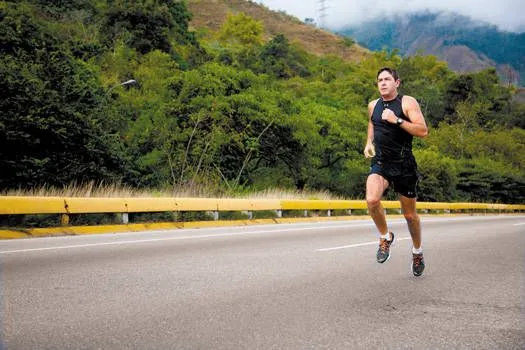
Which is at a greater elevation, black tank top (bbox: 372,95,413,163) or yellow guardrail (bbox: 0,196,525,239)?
black tank top (bbox: 372,95,413,163)

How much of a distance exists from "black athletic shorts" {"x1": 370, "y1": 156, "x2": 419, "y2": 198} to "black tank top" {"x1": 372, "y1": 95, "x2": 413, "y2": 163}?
55mm

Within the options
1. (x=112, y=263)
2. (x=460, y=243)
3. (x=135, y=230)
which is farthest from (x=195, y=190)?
(x=112, y=263)

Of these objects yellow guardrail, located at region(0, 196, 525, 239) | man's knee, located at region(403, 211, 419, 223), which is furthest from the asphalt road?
yellow guardrail, located at region(0, 196, 525, 239)

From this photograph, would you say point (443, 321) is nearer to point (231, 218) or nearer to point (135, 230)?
point (135, 230)

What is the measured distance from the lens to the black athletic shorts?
20.2 ft

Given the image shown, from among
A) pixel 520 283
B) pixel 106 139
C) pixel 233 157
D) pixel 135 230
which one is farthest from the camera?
pixel 233 157

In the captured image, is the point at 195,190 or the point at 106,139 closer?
the point at 195,190

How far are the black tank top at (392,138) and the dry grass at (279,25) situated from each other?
146285mm

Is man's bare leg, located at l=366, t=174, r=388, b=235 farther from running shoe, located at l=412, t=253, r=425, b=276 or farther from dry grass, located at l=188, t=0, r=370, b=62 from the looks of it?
dry grass, located at l=188, t=0, r=370, b=62

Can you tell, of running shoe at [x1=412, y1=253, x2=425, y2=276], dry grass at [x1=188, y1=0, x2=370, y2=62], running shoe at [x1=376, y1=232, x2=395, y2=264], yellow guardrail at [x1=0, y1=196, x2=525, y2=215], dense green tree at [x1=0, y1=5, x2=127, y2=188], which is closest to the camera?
running shoe at [x1=412, y1=253, x2=425, y2=276]

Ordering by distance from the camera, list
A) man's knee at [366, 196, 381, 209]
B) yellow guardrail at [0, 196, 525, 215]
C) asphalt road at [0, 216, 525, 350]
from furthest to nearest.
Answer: yellow guardrail at [0, 196, 525, 215], man's knee at [366, 196, 381, 209], asphalt road at [0, 216, 525, 350]

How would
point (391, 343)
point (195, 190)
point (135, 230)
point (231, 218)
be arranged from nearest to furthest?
1. point (391, 343)
2. point (135, 230)
3. point (231, 218)
4. point (195, 190)

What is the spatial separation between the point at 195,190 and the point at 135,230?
5.71 m

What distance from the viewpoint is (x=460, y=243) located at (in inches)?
420
